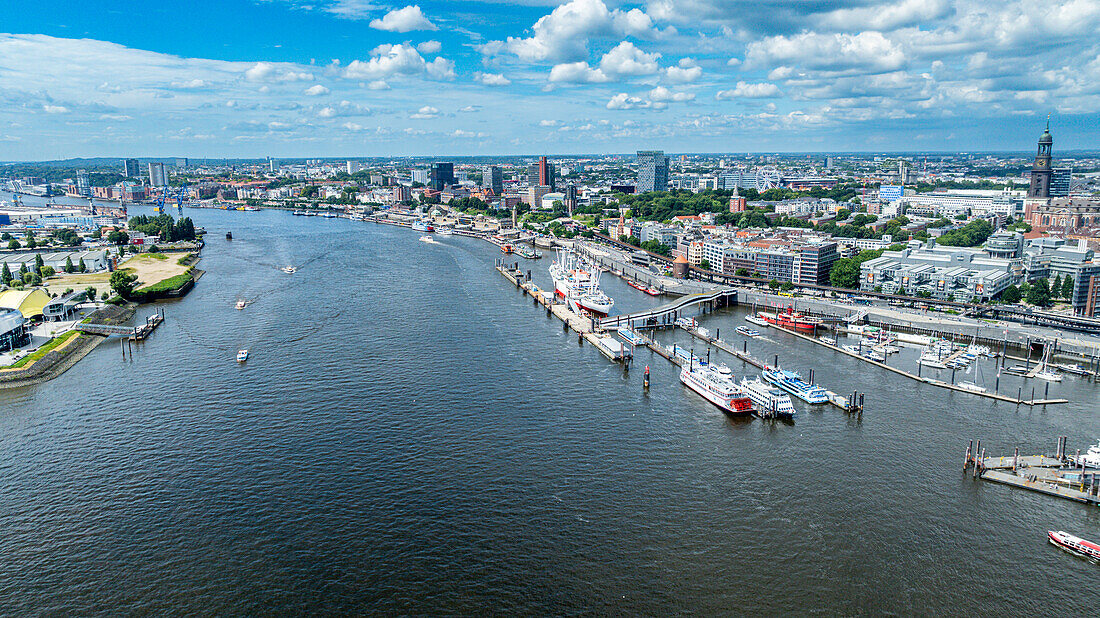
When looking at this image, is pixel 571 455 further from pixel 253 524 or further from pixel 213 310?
pixel 213 310

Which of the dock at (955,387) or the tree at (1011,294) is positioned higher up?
the tree at (1011,294)

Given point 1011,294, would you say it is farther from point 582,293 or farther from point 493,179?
point 493,179

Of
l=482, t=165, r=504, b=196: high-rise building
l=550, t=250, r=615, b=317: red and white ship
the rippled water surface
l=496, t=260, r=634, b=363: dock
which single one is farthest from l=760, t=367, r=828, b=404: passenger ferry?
l=482, t=165, r=504, b=196: high-rise building

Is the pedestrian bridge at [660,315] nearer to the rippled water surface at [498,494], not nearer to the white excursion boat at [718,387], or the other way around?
the rippled water surface at [498,494]

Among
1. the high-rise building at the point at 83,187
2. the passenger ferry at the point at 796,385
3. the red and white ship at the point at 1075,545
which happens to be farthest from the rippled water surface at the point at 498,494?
the high-rise building at the point at 83,187

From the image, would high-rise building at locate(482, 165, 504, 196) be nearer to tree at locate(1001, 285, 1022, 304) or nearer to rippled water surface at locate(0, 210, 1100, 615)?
tree at locate(1001, 285, 1022, 304)

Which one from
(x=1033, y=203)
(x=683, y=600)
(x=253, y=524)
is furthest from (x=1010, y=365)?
(x=1033, y=203)
